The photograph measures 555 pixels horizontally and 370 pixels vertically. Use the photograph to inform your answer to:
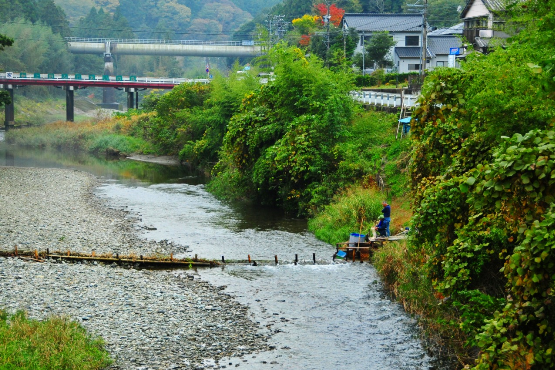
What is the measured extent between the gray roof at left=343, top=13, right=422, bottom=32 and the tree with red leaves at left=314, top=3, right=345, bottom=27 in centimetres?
1073

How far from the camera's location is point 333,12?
93.9 meters

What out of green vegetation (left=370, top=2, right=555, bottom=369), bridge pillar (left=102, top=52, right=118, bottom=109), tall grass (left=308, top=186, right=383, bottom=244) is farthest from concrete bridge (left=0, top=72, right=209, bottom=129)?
green vegetation (left=370, top=2, right=555, bottom=369)

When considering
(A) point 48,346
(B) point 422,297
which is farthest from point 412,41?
(A) point 48,346

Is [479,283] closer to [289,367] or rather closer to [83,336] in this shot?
[289,367]

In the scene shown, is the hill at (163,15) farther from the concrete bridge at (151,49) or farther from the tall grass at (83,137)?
the tall grass at (83,137)

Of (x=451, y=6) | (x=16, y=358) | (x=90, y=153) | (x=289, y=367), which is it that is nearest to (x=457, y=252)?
(x=289, y=367)

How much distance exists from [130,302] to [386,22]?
220ft

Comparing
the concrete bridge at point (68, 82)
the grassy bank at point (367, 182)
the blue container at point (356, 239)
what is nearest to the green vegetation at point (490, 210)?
the blue container at point (356, 239)

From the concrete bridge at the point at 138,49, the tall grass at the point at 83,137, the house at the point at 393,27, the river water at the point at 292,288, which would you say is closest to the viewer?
the river water at the point at 292,288

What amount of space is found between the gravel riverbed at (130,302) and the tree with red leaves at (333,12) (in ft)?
228

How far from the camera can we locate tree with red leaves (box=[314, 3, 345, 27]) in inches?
3595

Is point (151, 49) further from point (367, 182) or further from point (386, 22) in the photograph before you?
point (367, 182)

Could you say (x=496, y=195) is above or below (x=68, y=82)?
below

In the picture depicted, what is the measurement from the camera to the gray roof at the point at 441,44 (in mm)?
71250
